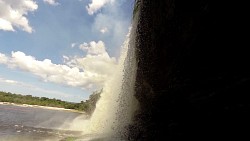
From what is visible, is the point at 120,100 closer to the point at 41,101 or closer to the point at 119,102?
the point at 119,102

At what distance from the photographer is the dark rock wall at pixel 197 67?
9.20 metres

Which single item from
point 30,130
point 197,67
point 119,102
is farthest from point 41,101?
point 197,67

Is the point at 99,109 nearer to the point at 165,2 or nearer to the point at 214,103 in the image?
the point at 165,2

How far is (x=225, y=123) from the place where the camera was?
10.1 metres

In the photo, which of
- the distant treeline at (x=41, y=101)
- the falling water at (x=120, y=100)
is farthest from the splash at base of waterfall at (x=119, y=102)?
the distant treeline at (x=41, y=101)

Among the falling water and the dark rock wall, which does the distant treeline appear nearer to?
the falling water

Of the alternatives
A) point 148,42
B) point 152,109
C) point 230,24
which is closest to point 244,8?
point 230,24

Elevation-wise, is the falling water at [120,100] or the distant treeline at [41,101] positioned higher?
the distant treeline at [41,101]

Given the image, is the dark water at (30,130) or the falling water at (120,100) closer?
the falling water at (120,100)

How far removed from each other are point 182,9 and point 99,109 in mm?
23324

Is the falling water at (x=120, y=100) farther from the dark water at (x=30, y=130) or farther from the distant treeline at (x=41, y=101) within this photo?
the distant treeline at (x=41, y=101)

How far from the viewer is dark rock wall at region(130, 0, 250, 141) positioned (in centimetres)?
920

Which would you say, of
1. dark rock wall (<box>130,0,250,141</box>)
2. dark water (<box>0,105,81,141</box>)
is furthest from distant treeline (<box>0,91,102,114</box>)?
dark rock wall (<box>130,0,250,141</box>)

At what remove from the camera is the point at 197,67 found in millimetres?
11297
